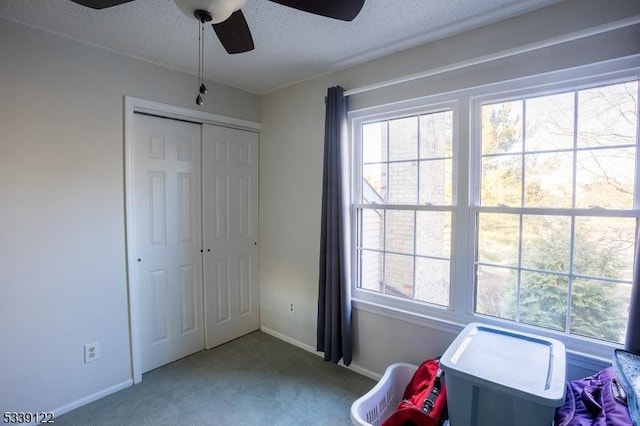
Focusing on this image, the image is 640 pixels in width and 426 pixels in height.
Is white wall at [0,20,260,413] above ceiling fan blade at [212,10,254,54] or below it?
below

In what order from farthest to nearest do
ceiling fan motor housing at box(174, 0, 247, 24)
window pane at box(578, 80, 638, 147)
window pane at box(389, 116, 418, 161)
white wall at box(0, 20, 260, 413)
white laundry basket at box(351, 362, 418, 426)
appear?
window pane at box(389, 116, 418, 161) → white wall at box(0, 20, 260, 413) → white laundry basket at box(351, 362, 418, 426) → window pane at box(578, 80, 638, 147) → ceiling fan motor housing at box(174, 0, 247, 24)

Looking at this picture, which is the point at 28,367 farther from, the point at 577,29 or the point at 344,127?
the point at 577,29

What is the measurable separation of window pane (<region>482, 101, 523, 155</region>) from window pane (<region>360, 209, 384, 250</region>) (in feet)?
2.86

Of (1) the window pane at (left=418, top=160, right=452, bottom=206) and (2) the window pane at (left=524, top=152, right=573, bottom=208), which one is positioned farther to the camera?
(1) the window pane at (left=418, top=160, right=452, bottom=206)

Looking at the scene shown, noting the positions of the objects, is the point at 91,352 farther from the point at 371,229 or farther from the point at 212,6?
the point at 212,6

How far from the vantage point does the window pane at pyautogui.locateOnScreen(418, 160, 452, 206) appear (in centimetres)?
216

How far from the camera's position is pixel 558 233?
70.5 inches

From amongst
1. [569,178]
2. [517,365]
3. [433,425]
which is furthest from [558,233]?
[433,425]

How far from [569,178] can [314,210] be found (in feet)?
5.87

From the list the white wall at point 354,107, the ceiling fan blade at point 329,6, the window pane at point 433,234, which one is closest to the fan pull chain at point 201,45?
the ceiling fan blade at point 329,6

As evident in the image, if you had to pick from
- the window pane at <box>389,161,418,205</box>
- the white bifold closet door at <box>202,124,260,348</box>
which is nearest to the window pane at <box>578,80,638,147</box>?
the window pane at <box>389,161,418,205</box>

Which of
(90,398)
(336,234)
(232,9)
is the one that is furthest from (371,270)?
(90,398)

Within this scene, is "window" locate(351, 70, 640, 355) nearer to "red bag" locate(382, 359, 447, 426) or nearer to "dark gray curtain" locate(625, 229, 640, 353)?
"dark gray curtain" locate(625, 229, 640, 353)

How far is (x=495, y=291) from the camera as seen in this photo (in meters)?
2.00
